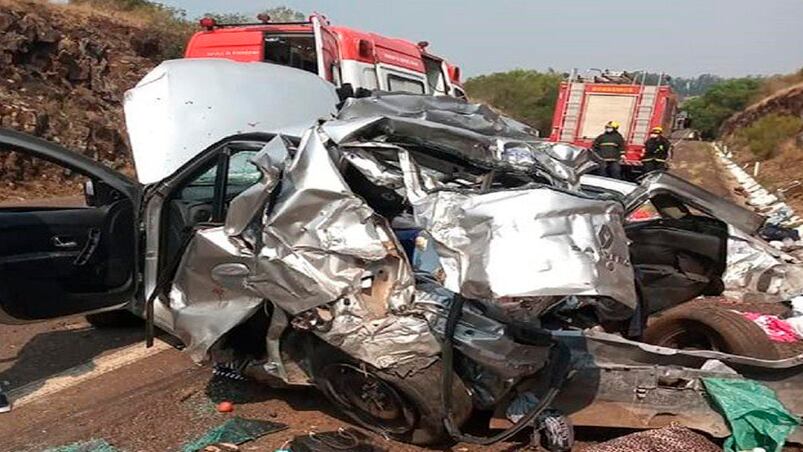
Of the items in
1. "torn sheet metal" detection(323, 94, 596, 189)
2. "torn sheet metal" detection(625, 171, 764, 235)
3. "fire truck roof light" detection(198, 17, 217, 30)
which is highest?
"fire truck roof light" detection(198, 17, 217, 30)

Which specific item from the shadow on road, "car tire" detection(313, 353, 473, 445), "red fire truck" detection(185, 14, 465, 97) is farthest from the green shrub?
"car tire" detection(313, 353, 473, 445)

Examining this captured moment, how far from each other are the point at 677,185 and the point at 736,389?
3.42 feet

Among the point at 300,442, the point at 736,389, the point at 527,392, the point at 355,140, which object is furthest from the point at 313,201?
the point at 736,389

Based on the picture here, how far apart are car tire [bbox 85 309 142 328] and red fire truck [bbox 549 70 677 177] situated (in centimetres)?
1215

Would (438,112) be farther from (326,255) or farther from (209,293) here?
(209,293)

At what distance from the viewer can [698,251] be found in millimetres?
4199

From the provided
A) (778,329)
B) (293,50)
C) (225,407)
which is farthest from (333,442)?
(293,50)

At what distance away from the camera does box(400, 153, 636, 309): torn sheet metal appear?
2750 millimetres

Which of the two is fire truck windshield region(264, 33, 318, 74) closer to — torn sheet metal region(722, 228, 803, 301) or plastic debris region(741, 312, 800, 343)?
plastic debris region(741, 312, 800, 343)

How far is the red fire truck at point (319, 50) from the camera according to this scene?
8734mm

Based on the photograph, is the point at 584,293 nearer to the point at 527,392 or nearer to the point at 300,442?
the point at 527,392

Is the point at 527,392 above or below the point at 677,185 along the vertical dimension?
below

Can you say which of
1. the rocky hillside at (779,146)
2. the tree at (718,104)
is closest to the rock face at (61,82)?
the rocky hillside at (779,146)

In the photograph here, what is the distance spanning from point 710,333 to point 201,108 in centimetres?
328
